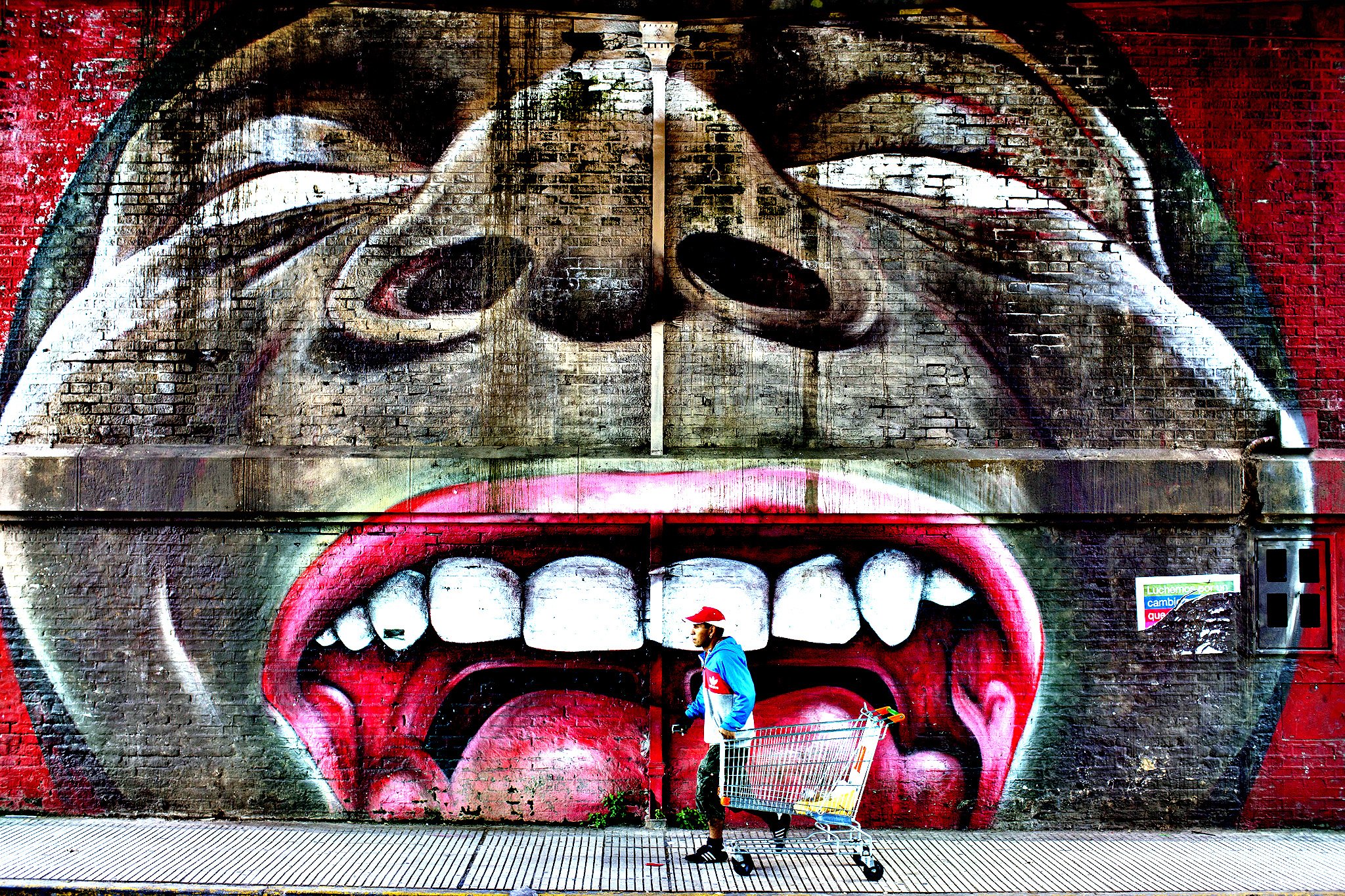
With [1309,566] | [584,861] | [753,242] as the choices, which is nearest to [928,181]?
[753,242]

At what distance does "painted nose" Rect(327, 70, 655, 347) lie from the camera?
6461 millimetres

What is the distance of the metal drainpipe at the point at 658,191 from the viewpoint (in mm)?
6395

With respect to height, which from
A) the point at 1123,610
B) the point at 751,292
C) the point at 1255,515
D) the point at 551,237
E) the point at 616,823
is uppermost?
the point at 551,237

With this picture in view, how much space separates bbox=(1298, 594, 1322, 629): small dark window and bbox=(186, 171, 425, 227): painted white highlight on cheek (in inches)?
292

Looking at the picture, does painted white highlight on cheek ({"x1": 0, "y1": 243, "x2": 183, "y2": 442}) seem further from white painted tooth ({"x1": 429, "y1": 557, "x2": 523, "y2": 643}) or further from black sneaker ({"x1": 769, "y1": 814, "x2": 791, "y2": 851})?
black sneaker ({"x1": 769, "y1": 814, "x2": 791, "y2": 851})

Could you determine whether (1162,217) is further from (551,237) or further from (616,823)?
(616,823)

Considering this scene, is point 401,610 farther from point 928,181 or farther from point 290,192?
point 928,181

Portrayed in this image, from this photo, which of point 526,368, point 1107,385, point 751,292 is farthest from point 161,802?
point 1107,385

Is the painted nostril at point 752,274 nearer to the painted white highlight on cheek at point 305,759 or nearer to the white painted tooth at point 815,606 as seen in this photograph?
the white painted tooth at point 815,606

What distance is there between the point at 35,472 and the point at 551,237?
4159 mm

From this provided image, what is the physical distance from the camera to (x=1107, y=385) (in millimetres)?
6516

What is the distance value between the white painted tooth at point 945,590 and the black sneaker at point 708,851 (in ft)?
7.61

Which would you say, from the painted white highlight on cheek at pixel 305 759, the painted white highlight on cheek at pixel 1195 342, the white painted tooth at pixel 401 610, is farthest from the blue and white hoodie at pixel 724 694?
the painted white highlight on cheek at pixel 1195 342

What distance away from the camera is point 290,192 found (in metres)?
6.50
